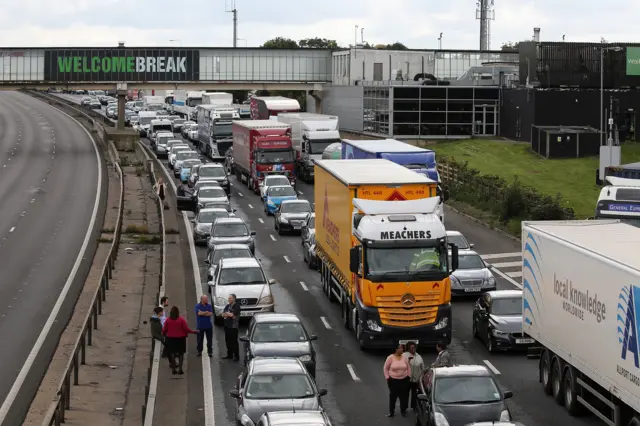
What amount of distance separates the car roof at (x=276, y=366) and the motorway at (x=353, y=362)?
54.7 inches

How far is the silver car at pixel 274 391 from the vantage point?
800 inches

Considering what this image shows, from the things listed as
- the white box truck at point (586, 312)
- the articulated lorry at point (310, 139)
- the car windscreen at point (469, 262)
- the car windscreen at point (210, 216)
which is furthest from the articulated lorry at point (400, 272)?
the articulated lorry at point (310, 139)

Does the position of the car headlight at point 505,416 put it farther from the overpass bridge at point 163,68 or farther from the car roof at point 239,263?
the overpass bridge at point 163,68

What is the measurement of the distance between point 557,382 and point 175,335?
804 cm

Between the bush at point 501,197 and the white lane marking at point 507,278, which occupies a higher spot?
the bush at point 501,197

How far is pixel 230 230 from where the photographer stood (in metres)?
43.5

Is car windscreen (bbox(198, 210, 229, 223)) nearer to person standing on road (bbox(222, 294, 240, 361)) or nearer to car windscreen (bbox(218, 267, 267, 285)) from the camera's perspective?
car windscreen (bbox(218, 267, 267, 285))

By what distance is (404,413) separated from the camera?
22.9 meters

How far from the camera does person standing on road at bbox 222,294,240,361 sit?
27.8 metres

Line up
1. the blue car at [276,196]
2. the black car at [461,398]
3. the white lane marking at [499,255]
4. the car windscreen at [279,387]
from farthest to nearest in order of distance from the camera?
the blue car at [276,196], the white lane marking at [499,255], the car windscreen at [279,387], the black car at [461,398]

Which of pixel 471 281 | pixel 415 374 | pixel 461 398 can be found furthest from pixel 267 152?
pixel 461 398

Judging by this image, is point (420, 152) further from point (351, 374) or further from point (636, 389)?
point (636, 389)

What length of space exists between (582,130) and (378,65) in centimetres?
3240

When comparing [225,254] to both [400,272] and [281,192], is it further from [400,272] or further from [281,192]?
[281,192]
